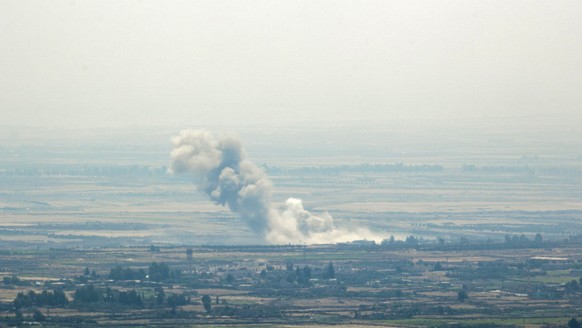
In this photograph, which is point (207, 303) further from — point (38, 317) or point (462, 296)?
point (462, 296)

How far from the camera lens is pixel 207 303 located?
10088 cm

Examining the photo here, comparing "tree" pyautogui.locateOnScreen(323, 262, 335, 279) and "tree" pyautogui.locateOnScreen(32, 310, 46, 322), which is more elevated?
"tree" pyautogui.locateOnScreen(323, 262, 335, 279)

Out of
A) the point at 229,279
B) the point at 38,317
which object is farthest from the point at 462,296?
the point at 38,317

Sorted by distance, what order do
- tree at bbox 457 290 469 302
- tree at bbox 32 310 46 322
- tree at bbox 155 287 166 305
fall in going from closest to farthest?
1. tree at bbox 32 310 46 322
2. tree at bbox 155 287 166 305
3. tree at bbox 457 290 469 302

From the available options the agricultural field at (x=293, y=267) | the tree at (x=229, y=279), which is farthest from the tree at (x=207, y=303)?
the tree at (x=229, y=279)

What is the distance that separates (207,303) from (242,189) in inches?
1653

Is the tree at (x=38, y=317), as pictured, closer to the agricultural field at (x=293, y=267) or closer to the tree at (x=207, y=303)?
the agricultural field at (x=293, y=267)

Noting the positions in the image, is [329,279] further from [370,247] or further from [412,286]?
[370,247]

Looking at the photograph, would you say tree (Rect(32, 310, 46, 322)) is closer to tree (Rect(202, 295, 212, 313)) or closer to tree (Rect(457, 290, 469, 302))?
tree (Rect(202, 295, 212, 313))

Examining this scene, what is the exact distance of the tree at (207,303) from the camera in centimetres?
9963

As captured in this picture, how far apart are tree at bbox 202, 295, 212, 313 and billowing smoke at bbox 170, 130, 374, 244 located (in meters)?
39.6

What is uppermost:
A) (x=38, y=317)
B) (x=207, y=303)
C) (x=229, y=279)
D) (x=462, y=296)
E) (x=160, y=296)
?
(x=229, y=279)

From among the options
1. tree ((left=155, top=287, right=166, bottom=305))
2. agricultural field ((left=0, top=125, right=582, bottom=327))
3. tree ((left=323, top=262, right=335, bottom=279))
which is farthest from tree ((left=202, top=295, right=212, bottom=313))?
tree ((left=323, top=262, right=335, bottom=279))

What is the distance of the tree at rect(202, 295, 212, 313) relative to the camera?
327 feet
